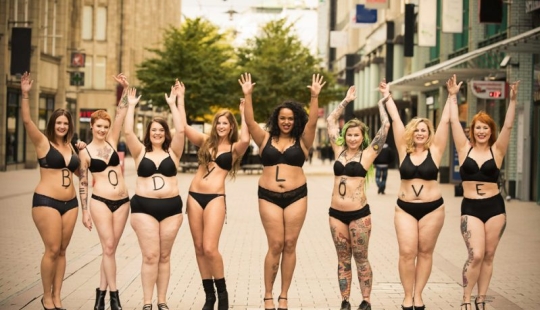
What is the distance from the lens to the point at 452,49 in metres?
35.8

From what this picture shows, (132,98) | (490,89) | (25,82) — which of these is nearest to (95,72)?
(490,89)

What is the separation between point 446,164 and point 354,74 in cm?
3702

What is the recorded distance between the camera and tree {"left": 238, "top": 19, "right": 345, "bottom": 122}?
45406 millimetres

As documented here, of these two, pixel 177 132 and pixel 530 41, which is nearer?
pixel 177 132

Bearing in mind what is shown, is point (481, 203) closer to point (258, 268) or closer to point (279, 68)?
point (258, 268)

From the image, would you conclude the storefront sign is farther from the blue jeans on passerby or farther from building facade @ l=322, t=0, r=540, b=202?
the blue jeans on passerby

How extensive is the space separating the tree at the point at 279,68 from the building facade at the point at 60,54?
835 centimetres

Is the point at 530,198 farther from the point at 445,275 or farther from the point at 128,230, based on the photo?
the point at 445,275

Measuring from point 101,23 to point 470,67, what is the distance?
46913 mm

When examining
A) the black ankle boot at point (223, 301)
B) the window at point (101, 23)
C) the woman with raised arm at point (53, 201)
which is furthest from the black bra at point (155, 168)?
the window at point (101, 23)

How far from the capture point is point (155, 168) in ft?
27.0

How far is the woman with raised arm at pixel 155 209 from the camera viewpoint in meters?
8.13

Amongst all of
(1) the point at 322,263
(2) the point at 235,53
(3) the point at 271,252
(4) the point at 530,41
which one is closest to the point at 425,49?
(2) the point at 235,53

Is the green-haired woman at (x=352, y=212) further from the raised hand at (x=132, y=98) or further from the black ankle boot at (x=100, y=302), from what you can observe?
the black ankle boot at (x=100, y=302)
